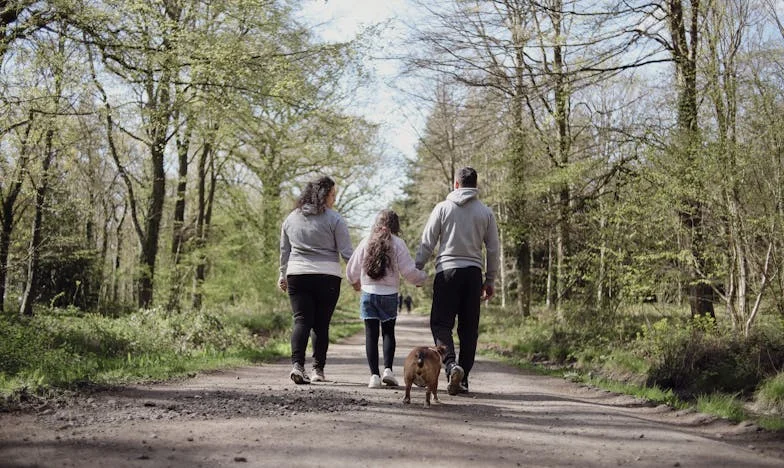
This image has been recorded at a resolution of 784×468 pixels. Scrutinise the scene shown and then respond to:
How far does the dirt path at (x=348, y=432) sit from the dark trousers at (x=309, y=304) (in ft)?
2.20

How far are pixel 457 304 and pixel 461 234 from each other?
29.9 inches

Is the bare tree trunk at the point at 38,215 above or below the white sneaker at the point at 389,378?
above

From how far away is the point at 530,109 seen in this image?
18.0m

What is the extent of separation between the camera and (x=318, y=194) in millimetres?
8047

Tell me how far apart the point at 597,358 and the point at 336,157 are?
18374mm

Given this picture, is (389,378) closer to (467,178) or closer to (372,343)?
(372,343)

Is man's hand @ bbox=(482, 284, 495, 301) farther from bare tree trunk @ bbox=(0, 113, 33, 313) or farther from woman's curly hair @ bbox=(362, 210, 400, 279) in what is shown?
bare tree trunk @ bbox=(0, 113, 33, 313)

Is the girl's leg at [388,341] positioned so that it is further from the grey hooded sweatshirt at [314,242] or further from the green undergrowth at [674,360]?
the green undergrowth at [674,360]

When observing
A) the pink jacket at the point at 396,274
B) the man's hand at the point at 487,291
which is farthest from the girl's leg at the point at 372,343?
the man's hand at the point at 487,291

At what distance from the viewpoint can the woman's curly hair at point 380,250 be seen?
25.2ft

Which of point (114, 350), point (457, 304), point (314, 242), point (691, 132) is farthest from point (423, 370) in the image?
point (114, 350)

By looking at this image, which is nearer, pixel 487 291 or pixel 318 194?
pixel 487 291

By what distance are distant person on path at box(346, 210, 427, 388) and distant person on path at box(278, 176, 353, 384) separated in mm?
388

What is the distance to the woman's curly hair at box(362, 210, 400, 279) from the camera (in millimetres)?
7680
